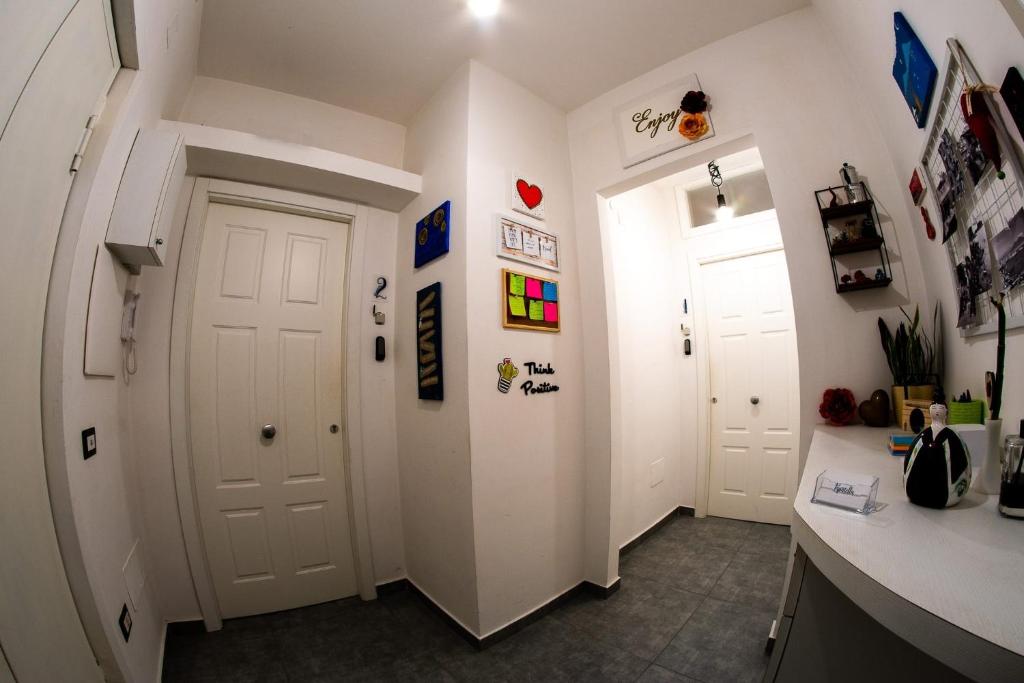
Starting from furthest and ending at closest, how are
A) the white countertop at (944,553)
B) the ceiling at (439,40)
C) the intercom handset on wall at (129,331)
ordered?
1. the ceiling at (439,40)
2. the intercom handset on wall at (129,331)
3. the white countertop at (944,553)

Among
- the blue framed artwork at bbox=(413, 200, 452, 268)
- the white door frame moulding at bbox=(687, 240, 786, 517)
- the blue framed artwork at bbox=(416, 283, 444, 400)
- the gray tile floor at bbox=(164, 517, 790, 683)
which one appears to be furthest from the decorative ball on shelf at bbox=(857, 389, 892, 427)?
the blue framed artwork at bbox=(413, 200, 452, 268)

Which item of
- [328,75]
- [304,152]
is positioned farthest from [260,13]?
[304,152]

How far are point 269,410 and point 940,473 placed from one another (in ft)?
8.63

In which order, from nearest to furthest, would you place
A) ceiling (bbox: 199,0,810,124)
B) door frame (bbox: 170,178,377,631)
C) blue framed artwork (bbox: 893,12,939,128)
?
1. blue framed artwork (bbox: 893,12,939,128)
2. ceiling (bbox: 199,0,810,124)
3. door frame (bbox: 170,178,377,631)

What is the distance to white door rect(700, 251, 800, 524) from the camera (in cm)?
281

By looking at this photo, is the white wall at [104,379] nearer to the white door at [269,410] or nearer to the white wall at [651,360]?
the white door at [269,410]

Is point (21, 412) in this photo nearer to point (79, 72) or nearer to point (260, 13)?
point (79, 72)

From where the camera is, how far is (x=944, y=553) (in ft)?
1.53

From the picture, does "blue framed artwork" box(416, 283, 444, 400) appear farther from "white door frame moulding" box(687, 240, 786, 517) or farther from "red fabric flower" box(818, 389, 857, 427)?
"white door frame moulding" box(687, 240, 786, 517)

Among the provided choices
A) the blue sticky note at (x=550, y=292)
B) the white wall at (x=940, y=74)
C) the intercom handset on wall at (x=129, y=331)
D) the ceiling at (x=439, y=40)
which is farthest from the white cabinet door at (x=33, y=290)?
the white wall at (x=940, y=74)

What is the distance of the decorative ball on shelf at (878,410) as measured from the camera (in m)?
1.34

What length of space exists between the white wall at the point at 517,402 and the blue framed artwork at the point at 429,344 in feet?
0.81

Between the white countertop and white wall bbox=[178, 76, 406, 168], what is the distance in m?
2.72

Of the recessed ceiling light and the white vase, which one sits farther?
the recessed ceiling light
